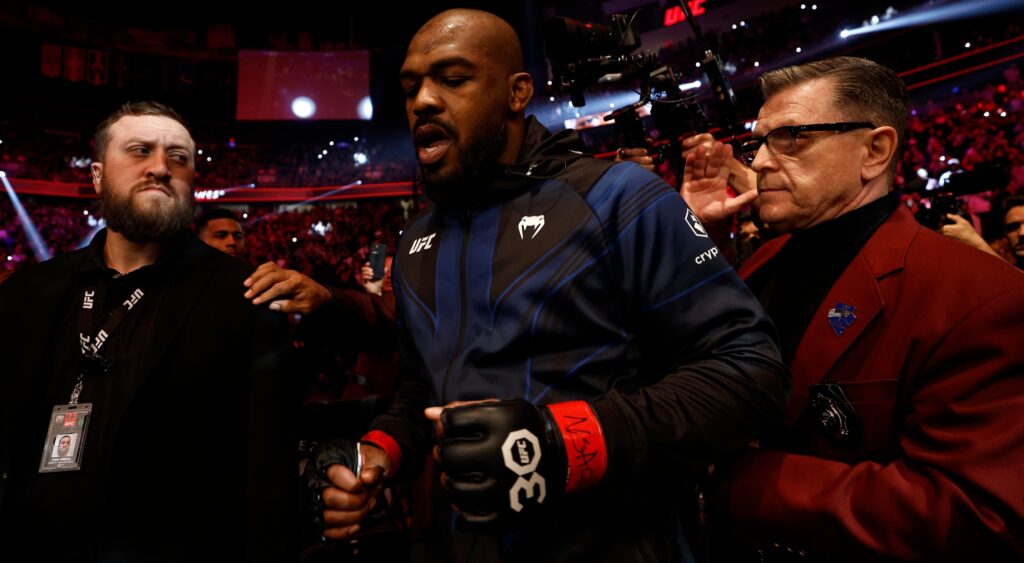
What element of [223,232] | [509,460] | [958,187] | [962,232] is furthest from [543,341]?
[223,232]

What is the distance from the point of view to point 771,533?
1.34m

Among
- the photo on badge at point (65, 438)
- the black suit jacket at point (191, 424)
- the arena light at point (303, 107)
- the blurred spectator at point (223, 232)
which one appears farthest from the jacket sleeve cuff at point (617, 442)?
the arena light at point (303, 107)

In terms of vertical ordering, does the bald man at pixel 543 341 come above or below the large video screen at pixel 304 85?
below

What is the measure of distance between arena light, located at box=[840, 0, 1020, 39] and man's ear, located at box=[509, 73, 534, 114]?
62.0 ft

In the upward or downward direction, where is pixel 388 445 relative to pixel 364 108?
downward

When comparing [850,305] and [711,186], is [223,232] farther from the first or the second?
[850,305]

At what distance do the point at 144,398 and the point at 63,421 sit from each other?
0.29 meters

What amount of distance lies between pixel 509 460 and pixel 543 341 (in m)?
0.40

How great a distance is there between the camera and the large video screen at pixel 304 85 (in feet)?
76.0

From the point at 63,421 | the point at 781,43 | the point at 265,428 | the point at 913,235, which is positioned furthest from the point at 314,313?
the point at 781,43

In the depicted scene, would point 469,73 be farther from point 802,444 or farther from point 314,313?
point 802,444

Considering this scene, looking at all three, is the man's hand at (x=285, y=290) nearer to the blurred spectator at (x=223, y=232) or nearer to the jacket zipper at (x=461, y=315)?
the jacket zipper at (x=461, y=315)

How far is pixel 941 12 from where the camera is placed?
1489 centimetres

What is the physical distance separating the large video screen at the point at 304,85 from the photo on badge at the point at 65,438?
24.5m
